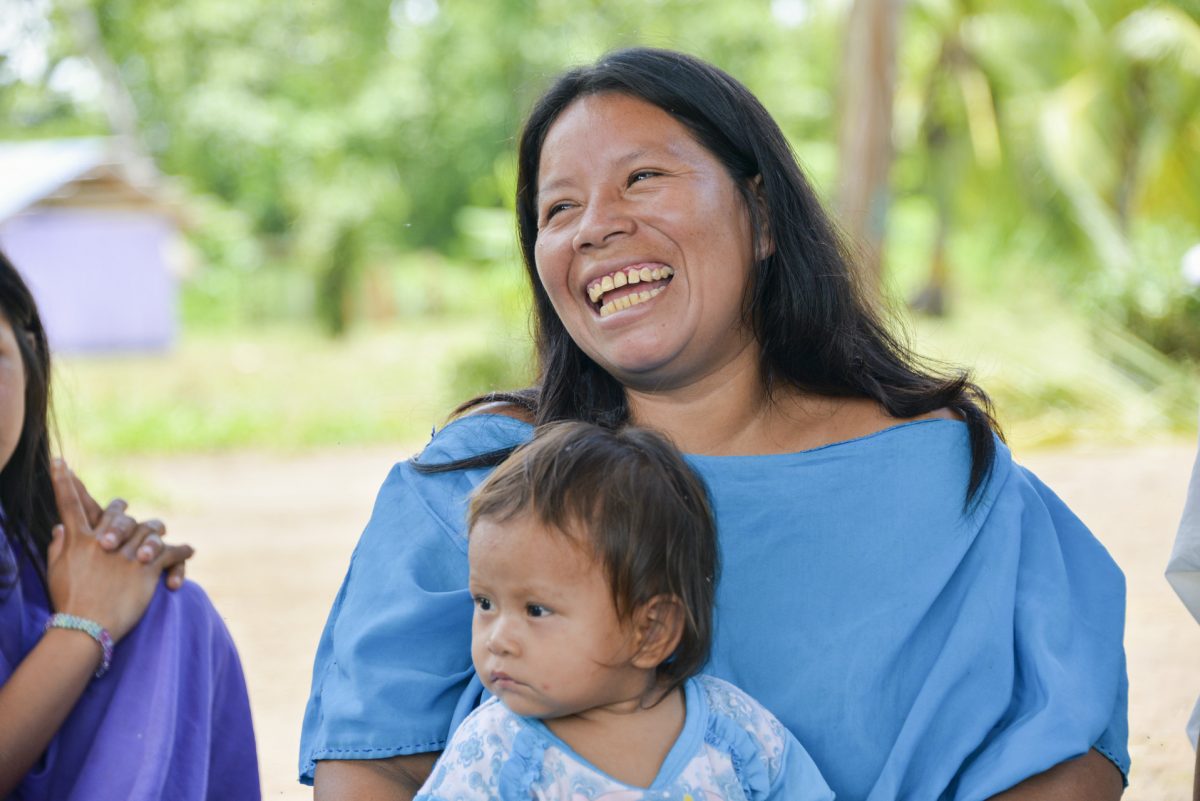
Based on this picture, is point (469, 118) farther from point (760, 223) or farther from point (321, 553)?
point (760, 223)

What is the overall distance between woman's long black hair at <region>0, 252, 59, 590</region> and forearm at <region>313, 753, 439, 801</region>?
806 mm

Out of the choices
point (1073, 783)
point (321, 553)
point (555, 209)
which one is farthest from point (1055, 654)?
point (321, 553)

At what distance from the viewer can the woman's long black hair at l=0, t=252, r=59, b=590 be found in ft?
8.50

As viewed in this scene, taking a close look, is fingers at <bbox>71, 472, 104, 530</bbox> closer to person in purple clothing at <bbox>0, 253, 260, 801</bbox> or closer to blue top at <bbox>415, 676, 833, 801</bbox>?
person in purple clothing at <bbox>0, 253, 260, 801</bbox>

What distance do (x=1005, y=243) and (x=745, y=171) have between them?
24.7 m

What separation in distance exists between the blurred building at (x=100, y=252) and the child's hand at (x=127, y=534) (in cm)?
1747

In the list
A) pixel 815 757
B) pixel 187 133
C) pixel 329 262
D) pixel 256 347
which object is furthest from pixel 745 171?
pixel 187 133

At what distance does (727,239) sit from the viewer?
2395 millimetres

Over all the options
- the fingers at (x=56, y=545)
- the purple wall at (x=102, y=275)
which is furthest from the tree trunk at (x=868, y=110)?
the purple wall at (x=102, y=275)

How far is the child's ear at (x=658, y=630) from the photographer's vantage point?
1.90 metres

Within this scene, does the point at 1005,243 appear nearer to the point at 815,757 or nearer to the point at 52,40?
the point at 52,40

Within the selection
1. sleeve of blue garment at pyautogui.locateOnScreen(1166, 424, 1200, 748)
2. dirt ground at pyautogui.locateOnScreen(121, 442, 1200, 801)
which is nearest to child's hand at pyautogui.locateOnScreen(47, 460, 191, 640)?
sleeve of blue garment at pyautogui.locateOnScreen(1166, 424, 1200, 748)

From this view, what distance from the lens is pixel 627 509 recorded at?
1.87 metres

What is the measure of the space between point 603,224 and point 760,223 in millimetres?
309
